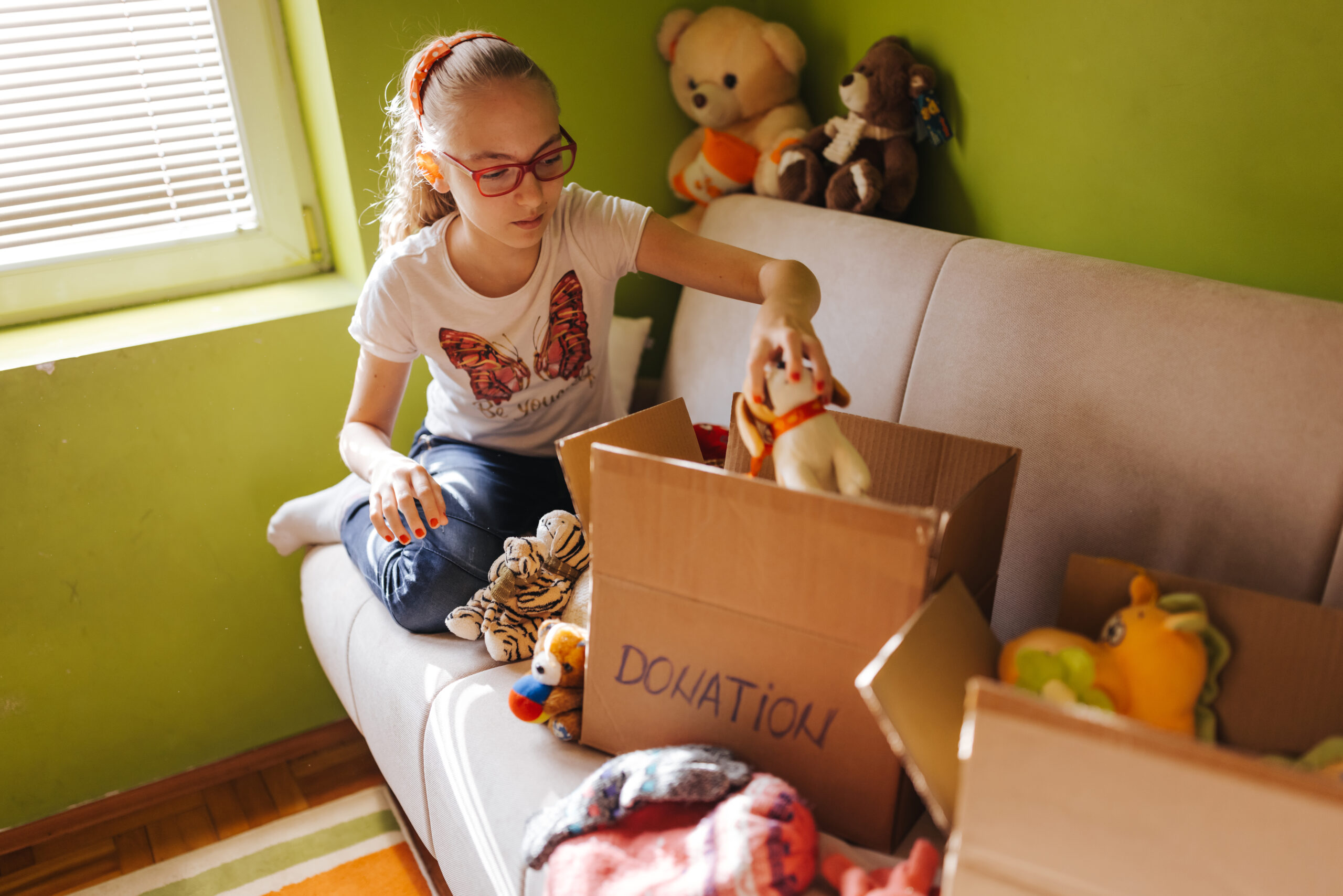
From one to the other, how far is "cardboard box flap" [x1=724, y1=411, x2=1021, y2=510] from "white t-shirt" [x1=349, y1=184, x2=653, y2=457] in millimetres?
419

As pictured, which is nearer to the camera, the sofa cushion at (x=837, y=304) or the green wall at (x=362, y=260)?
the green wall at (x=362, y=260)

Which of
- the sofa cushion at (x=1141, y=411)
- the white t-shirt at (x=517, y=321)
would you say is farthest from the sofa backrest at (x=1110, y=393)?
the white t-shirt at (x=517, y=321)

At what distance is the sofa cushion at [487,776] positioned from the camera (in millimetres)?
961

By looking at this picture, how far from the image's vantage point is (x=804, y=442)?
86 cm

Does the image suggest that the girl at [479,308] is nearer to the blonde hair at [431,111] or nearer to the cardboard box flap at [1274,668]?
the blonde hair at [431,111]

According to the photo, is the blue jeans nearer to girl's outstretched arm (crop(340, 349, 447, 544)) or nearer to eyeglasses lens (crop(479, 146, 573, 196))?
girl's outstretched arm (crop(340, 349, 447, 544))

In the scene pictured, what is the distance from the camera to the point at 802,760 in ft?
2.88

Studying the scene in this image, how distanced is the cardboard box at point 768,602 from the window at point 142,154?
1.09 meters

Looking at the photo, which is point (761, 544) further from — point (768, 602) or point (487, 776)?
point (487, 776)

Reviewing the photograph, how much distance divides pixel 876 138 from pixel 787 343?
2.50 feet

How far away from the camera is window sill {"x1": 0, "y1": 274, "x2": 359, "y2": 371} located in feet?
4.83

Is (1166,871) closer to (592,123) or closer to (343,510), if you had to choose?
(343,510)

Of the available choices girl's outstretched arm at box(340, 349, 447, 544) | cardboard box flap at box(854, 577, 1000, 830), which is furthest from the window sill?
cardboard box flap at box(854, 577, 1000, 830)

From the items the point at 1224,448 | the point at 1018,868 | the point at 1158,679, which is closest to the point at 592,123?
the point at 1224,448
